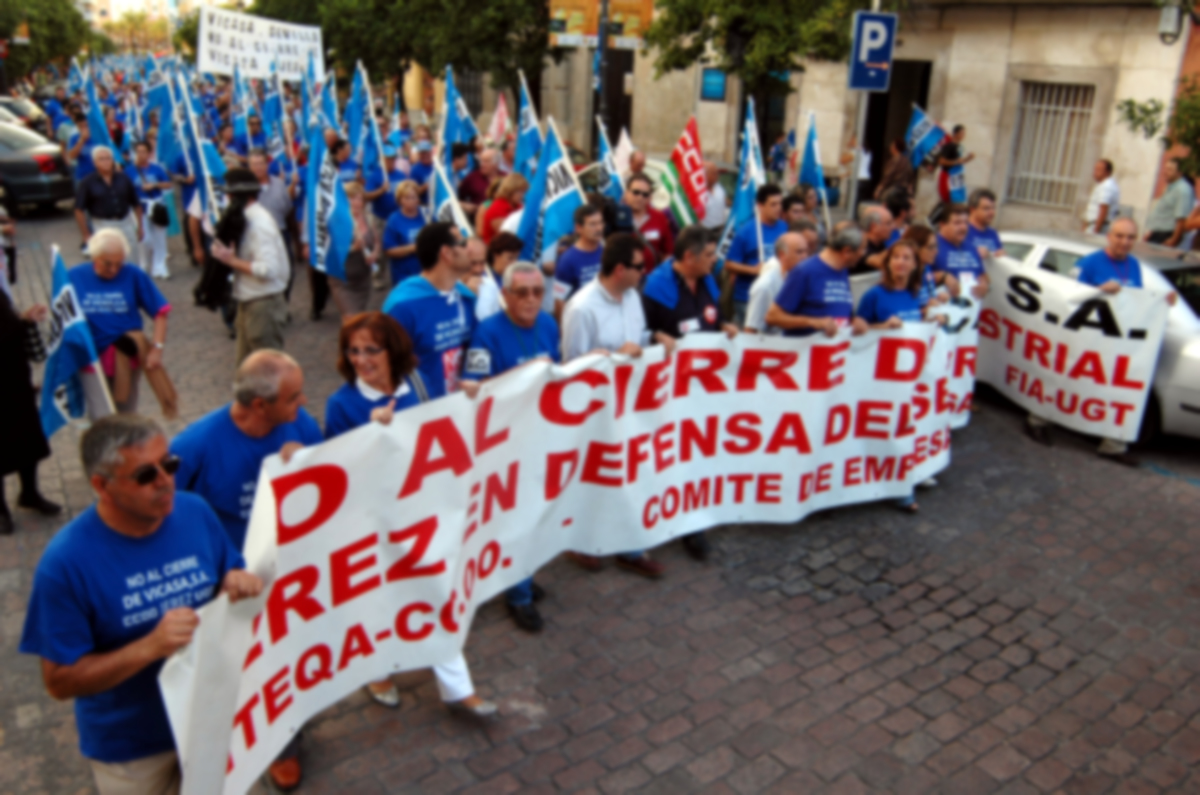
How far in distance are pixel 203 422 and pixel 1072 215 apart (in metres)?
15.8

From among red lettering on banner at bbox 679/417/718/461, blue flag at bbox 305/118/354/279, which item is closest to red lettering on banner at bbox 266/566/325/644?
red lettering on banner at bbox 679/417/718/461

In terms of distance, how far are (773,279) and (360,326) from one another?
3.68 m

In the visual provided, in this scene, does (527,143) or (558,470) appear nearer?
(558,470)

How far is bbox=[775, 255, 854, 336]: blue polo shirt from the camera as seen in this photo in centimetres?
630

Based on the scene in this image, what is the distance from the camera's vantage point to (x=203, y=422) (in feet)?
11.9

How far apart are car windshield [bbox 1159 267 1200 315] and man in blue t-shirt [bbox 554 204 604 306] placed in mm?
4580

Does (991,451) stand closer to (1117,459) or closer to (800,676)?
(1117,459)

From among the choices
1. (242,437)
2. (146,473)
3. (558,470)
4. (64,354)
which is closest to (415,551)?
(242,437)

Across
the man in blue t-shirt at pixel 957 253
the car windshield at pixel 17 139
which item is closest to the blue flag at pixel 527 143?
the man in blue t-shirt at pixel 957 253

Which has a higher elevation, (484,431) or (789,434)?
(484,431)

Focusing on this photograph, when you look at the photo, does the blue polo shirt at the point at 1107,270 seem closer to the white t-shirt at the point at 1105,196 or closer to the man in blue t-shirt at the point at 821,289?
the man in blue t-shirt at the point at 821,289

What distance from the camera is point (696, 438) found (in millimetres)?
5629

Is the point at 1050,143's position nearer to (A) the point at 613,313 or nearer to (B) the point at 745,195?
(B) the point at 745,195

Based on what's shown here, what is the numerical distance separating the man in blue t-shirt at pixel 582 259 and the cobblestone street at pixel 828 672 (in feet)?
6.71
